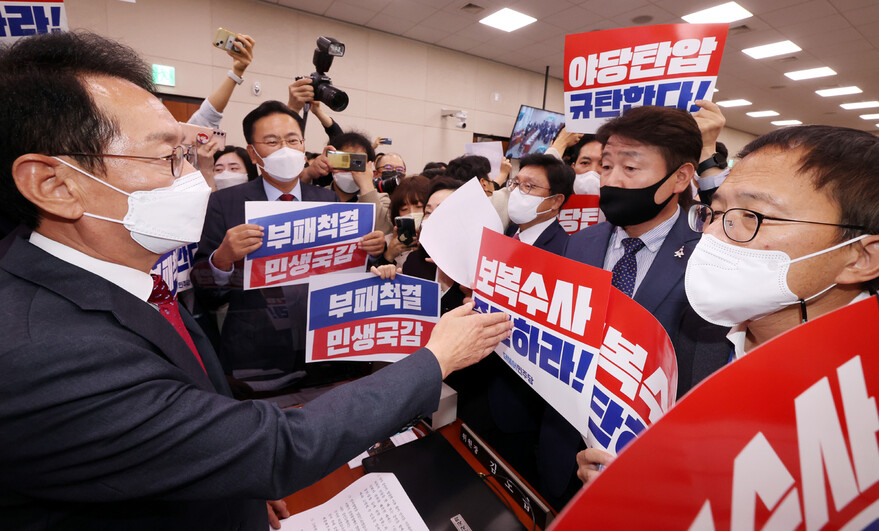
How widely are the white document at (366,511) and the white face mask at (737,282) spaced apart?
0.75 meters

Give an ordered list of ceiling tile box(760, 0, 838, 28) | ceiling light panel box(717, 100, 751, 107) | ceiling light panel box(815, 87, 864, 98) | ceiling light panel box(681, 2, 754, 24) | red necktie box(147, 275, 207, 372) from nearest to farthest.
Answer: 1. red necktie box(147, 275, 207, 372)
2. ceiling tile box(760, 0, 838, 28)
3. ceiling light panel box(681, 2, 754, 24)
4. ceiling light panel box(815, 87, 864, 98)
5. ceiling light panel box(717, 100, 751, 107)

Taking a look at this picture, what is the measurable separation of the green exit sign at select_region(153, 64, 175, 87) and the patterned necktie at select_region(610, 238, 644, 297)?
578 centimetres

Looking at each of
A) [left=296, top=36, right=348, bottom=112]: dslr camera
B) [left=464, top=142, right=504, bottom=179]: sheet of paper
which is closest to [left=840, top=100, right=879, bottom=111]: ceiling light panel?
[left=464, top=142, right=504, bottom=179]: sheet of paper

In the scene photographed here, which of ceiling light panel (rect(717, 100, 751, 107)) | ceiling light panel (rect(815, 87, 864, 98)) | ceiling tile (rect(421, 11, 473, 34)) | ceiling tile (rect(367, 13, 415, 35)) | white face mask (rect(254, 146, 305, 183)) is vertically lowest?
white face mask (rect(254, 146, 305, 183))

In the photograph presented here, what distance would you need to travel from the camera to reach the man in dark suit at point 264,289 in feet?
6.24

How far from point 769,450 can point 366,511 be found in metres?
0.75

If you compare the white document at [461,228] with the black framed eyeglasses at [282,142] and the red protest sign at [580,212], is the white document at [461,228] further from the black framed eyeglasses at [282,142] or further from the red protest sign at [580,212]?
the red protest sign at [580,212]

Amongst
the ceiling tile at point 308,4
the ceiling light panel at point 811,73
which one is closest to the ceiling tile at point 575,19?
the ceiling tile at point 308,4

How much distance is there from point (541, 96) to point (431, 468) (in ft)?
29.7

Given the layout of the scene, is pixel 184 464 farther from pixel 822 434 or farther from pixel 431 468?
pixel 822 434

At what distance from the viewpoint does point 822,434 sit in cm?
52

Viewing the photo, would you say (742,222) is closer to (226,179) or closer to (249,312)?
(249,312)

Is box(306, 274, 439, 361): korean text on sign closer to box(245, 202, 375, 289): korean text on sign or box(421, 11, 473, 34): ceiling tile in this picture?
box(245, 202, 375, 289): korean text on sign

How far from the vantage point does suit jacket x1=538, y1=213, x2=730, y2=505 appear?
43.3 inches
